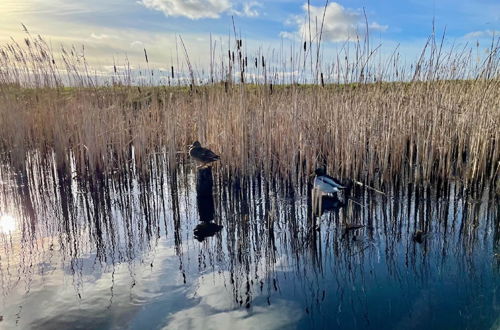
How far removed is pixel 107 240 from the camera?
11.2 feet

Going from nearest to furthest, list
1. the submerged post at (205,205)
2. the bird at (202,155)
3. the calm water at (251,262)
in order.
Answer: the calm water at (251,262), the submerged post at (205,205), the bird at (202,155)

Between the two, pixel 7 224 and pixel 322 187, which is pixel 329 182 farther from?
pixel 7 224

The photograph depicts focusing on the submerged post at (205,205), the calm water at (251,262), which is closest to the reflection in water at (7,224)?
the calm water at (251,262)

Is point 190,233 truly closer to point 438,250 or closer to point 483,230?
point 438,250

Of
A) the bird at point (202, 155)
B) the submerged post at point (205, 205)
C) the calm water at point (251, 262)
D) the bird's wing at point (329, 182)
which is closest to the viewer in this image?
the calm water at point (251, 262)

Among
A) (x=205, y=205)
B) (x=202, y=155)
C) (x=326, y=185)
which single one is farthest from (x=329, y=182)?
(x=202, y=155)

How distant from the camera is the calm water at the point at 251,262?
2.27m

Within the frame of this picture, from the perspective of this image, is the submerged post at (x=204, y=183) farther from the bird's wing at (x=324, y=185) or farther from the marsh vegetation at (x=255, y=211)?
the bird's wing at (x=324, y=185)

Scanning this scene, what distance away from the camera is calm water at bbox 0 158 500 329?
7.45 feet

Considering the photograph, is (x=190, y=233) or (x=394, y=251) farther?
(x=190, y=233)

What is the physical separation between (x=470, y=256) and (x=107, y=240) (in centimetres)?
297

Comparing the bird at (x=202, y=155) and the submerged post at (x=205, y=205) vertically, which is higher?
the bird at (x=202, y=155)

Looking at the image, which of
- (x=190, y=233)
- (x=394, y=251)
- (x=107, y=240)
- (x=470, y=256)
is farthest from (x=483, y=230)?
(x=107, y=240)

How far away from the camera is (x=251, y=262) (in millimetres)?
2902
